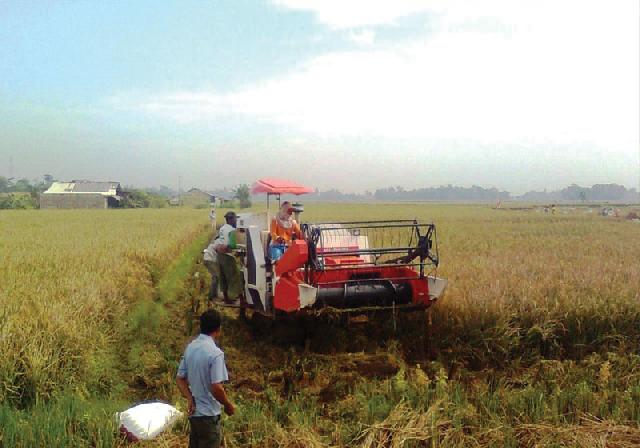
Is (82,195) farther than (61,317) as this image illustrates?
Yes

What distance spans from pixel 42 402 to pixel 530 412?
449cm

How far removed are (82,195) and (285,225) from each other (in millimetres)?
76031

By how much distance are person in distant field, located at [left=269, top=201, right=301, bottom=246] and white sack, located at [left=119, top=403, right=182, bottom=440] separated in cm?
399

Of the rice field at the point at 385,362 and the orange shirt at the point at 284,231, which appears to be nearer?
the rice field at the point at 385,362

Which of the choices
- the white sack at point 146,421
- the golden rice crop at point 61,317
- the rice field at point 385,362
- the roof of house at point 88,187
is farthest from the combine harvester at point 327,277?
the roof of house at point 88,187

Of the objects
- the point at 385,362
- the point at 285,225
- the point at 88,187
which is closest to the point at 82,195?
the point at 88,187

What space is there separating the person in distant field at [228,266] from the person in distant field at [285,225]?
867 mm

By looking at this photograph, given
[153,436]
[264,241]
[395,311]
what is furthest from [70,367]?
[395,311]

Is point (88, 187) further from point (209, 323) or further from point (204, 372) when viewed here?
point (204, 372)

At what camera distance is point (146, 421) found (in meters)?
4.46

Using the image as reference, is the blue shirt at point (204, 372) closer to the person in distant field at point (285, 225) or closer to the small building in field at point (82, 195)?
the person in distant field at point (285, 225)

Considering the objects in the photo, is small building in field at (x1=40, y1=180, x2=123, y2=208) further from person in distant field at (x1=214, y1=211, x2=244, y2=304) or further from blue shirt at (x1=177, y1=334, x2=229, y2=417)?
blue shirt at (x1=177, y1=334, x2=229, y2=417)

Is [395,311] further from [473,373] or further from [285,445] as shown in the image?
[285,445]

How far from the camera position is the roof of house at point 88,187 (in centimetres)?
8275
